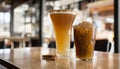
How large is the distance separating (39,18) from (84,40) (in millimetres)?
6240

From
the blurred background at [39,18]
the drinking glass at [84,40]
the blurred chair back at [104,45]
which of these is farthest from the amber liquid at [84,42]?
the blurred background at [39,18]

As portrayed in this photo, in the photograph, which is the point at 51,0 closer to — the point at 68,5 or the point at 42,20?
the point at 42,20

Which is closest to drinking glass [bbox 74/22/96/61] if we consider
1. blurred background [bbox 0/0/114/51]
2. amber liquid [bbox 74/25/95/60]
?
amber liquid [bbox 74/25/95/60]

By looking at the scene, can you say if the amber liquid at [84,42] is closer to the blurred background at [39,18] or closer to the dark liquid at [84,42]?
the dark liquid at [84,42]

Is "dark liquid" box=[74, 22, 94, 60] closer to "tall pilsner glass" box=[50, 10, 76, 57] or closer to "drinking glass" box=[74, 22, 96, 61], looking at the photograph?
"drinking glass" box=[74, 22, 96, 61]

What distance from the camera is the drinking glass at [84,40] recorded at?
0.94 meters

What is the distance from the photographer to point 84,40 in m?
0.94

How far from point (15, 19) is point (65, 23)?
786 cm

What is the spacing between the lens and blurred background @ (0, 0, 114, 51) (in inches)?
170

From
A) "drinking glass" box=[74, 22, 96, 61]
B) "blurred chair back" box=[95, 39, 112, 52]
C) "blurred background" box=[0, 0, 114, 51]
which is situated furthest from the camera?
"blurred background" box=[0, 0, 114, 51]

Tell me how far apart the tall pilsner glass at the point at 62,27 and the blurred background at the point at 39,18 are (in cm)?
194

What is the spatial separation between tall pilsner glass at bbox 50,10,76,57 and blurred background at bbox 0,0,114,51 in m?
1.94

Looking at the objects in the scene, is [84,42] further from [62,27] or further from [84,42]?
[62,27]

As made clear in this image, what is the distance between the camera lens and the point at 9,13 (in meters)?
8.78
